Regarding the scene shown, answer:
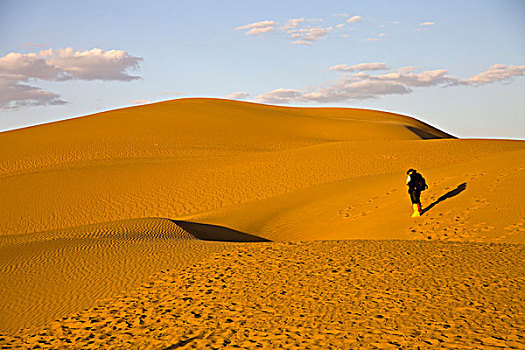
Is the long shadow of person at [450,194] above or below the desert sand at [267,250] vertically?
above

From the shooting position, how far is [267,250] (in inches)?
509

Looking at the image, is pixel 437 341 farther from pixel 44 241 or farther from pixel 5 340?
pixel 44 241

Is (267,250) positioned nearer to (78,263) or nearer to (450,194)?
(78,263)

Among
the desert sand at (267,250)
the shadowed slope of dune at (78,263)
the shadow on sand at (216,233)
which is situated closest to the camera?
the desert sand at (267,250)

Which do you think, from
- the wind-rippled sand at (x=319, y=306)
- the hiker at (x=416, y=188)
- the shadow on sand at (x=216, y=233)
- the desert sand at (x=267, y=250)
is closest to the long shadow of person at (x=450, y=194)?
the desert sand at (x=267, y=250)

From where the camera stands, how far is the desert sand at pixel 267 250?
7582 millimetres

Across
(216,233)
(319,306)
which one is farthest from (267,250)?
(216,233)

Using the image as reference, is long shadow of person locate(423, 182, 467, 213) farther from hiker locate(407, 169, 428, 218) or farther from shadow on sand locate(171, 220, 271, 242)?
shadow on sand locate(171, 220, 271, 242)

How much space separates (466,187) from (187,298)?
41.4ft

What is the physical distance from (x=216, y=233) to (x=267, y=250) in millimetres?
6070

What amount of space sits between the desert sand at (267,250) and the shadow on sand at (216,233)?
9 cm

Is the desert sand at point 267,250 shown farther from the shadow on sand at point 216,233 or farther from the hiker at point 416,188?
the hiker at point 416,188

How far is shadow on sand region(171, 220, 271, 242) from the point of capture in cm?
1814

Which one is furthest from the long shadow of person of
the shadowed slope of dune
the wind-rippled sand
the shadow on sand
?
the shadowed slope of dune
